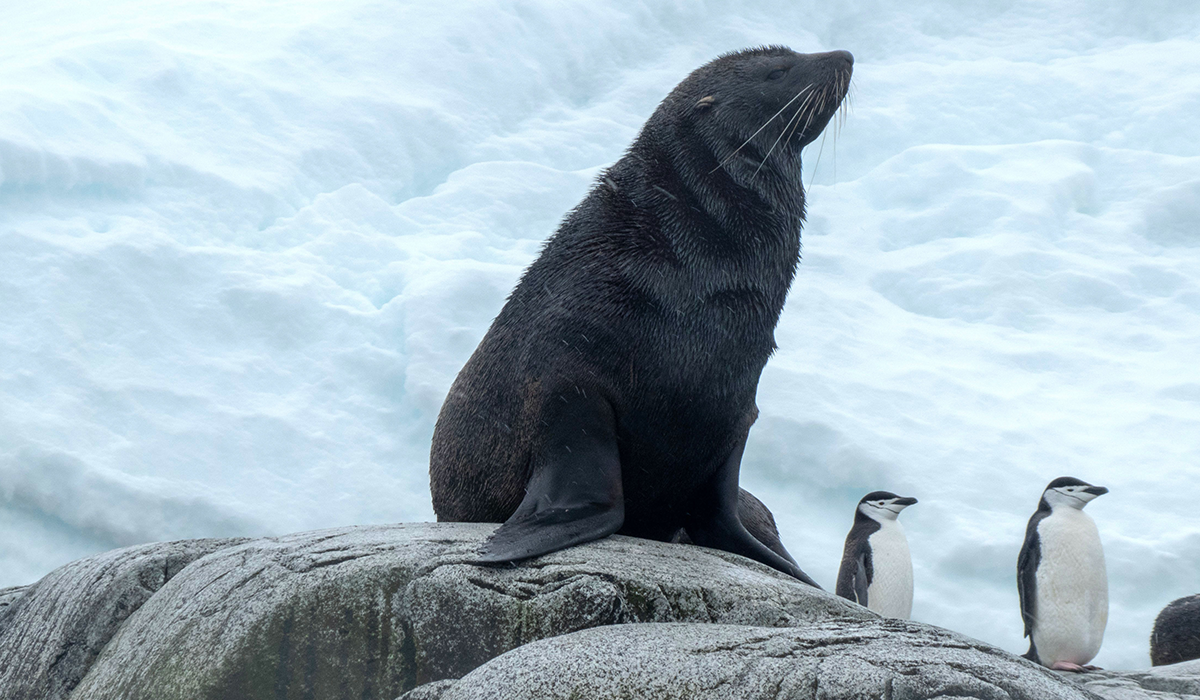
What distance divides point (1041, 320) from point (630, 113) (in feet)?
17.4

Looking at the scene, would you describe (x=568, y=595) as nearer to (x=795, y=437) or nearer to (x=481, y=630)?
(x=481, y=630)

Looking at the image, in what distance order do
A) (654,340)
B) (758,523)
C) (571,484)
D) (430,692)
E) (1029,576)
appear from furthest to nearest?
(1029,576) < (758,523) < (654,340) < (571,484) < (430,692)

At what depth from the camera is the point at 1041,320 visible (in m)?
10.7

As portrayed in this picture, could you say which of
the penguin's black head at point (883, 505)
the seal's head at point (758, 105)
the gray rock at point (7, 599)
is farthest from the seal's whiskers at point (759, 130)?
the penguin's black head at point (883, 505)

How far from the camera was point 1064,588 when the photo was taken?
6.70 meters

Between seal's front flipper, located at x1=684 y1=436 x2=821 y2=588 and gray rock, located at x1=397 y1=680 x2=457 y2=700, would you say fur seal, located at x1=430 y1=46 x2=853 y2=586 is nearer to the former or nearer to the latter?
seal's front flipper, located at x1=684 y1=436 x2=821 y2=588

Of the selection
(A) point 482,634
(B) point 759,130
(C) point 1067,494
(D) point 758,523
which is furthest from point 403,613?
(C) point 1067,494

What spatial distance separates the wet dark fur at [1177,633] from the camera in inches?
246

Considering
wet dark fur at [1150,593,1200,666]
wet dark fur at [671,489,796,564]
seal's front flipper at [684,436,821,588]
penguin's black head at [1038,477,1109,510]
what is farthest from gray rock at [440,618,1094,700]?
penguin's black head at [1038,477,1109,510]

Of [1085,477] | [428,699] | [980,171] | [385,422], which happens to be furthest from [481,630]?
[980,171]

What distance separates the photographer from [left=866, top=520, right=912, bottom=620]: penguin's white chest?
7059 millimetres

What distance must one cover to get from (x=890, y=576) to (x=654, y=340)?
15.8 ft

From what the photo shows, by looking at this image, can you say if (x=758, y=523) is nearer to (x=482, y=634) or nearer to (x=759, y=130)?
(x=759, y=130)

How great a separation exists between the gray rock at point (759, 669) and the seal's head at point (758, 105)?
1702mm
